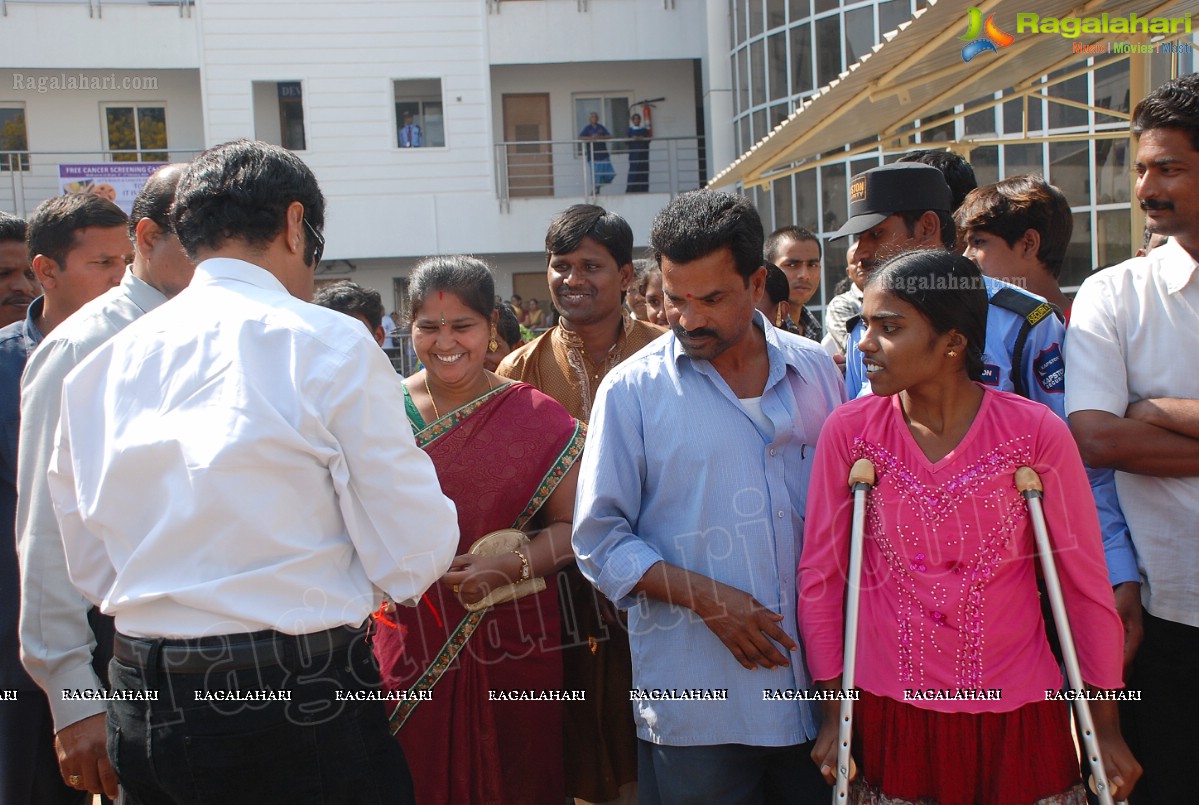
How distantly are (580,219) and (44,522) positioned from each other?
7.22 ft

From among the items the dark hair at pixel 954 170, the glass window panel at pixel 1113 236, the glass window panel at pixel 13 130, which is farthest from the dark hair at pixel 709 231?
the glass window panel at pixel 13 130

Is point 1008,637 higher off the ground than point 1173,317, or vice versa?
point 1173,317

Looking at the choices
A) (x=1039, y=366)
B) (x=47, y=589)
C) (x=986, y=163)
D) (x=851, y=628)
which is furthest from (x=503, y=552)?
(x=986, y=163)

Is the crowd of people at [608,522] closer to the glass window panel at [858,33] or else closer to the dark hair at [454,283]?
the dark hair at [454,283]

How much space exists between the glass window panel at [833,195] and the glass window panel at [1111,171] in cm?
368

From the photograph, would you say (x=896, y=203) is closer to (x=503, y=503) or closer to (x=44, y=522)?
(x=503, y=503)

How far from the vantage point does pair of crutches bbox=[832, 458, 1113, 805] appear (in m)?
2.26

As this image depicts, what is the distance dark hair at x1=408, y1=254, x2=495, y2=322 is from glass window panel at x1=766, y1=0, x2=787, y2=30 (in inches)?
553

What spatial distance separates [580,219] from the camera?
3.89 metres

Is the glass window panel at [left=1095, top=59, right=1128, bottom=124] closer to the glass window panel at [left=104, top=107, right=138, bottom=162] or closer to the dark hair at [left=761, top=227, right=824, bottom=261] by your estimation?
the dark hair at [left=761, top=227, right=824, bottom=261]

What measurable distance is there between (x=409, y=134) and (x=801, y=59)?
858cm

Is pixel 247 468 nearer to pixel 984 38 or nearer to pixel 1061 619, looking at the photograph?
pixel 1061 619

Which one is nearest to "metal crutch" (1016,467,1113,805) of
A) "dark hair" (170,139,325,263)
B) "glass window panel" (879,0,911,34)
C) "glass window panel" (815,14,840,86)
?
"dark hair" (170,139,325,263)

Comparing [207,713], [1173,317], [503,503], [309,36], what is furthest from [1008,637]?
[309,36]
